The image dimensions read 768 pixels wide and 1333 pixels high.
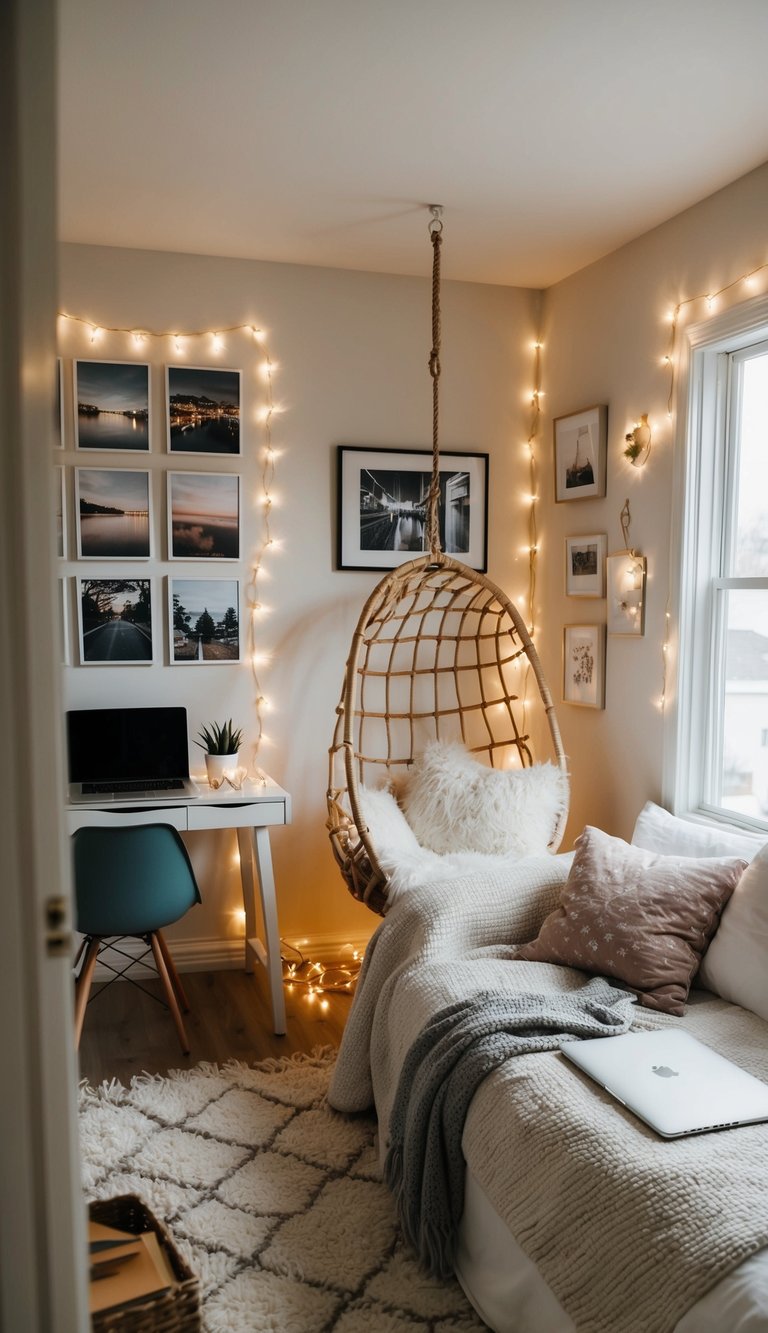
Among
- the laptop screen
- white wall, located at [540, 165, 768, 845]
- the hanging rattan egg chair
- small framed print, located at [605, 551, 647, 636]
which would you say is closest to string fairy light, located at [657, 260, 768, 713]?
white wall, located at [540, 165, 768, 845]

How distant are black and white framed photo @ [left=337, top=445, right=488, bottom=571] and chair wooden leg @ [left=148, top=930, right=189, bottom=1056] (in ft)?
5.04

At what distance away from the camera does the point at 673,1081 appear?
1941 mm

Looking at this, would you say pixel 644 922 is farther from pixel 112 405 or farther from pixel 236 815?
pixel 112 405

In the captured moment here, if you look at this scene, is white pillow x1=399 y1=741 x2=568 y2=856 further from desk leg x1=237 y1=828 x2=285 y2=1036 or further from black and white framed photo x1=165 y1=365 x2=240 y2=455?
black and white framed photo x1=165 y1=365 x2=240 y2=455

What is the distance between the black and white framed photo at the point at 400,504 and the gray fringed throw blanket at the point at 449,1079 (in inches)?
79.8

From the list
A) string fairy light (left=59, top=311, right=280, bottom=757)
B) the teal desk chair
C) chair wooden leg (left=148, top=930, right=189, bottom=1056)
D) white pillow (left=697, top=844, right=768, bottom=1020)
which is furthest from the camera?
string fairy light (left=59, top=311, right=280, bottom=757)

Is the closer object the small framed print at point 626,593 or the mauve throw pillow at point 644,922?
the mauve throw pillow at point 644,922

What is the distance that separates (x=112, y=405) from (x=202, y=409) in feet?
1.05

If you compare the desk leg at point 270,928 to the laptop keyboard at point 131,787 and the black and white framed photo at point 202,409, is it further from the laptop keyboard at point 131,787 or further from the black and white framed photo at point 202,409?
the black and white framed photo at point 202,409

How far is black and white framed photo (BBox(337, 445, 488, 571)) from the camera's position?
389cm

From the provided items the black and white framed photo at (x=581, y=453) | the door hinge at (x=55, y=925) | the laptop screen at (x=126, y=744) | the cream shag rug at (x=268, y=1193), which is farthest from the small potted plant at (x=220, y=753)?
the door hinge at (x=55, y=925)

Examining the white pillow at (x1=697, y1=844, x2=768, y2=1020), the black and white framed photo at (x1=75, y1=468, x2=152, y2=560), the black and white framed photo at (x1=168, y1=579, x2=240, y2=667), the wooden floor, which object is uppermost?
the black and white framed photo at (x1=75, y1=468, x2=152, y2=560)

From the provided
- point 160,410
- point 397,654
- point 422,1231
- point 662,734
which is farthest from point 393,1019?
point 160,410

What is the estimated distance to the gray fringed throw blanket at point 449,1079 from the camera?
207cm
